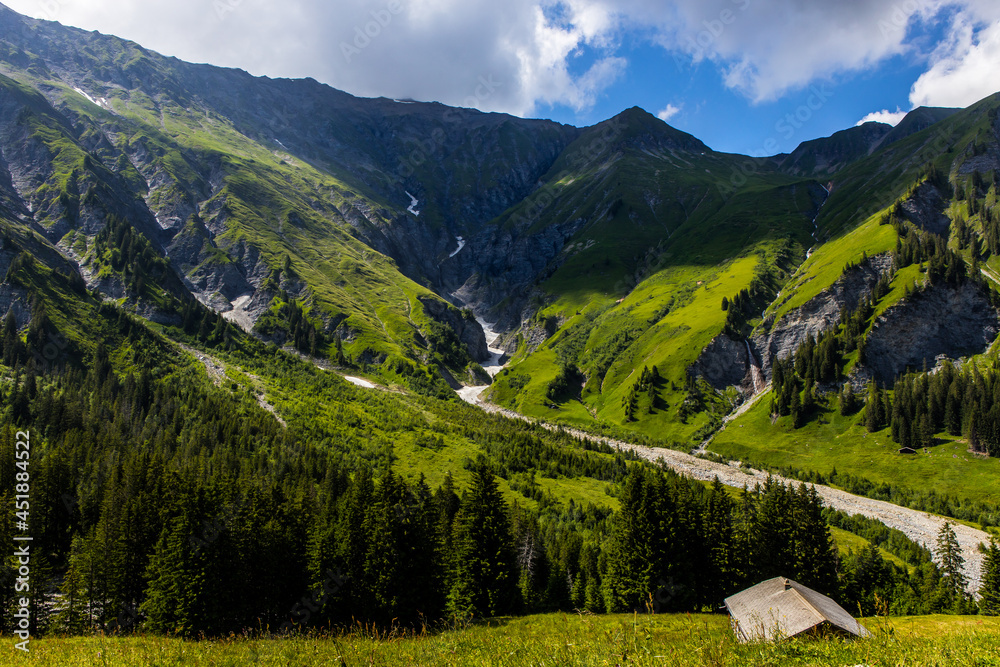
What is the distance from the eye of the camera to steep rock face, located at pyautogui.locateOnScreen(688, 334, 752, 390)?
190 meters

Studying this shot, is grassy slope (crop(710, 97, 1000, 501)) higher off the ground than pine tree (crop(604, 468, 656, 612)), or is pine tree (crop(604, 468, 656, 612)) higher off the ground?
grassy slope (crop(710, 97, 1000, 501))

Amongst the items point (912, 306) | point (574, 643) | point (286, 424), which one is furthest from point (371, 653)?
point (912, 306)

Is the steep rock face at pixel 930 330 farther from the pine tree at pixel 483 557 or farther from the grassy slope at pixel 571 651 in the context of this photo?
the grassy slope at pixel 571 651

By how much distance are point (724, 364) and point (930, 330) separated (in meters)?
64.1

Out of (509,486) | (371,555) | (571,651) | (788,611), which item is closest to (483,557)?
(371,555)

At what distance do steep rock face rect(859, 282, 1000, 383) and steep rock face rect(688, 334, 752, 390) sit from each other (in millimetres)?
39141

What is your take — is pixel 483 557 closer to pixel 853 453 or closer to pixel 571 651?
pixel 571 651

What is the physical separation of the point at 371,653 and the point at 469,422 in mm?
152699

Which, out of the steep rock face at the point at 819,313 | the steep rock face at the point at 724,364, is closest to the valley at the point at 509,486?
the steep rock face at the point at 819,313

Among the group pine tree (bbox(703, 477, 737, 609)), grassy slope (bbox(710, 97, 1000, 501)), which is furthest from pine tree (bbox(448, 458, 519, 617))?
grassy slope (bbox(710, 97, 1000, 501))

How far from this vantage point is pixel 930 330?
164m

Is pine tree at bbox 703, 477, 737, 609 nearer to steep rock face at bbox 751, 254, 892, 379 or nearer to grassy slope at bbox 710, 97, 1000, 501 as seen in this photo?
grassy slope at bbox 710, 97, 1000, 501

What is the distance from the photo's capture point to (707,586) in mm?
50094

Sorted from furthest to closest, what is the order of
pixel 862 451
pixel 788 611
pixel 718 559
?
pixel 862 451 < pixel 718 559 < pixel 788 611
